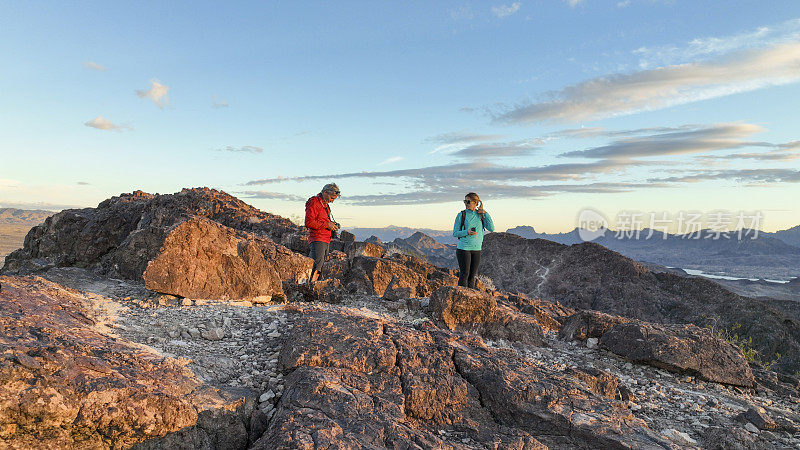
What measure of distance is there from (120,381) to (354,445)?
2.65 meters

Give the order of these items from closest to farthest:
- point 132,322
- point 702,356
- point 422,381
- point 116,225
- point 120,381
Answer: point 120,381 < point 422,381 < point 132,322 < point 702,356 < point 116,225

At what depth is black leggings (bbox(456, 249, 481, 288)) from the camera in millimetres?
11562

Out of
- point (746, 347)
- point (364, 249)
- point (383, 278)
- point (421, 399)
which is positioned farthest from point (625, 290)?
point (421, 399)

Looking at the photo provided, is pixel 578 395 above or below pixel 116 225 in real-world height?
below

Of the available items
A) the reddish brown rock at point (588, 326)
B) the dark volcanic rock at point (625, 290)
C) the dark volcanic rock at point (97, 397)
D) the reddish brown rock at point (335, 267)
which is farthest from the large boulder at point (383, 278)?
the dark volcanic rock at point (625, 290)

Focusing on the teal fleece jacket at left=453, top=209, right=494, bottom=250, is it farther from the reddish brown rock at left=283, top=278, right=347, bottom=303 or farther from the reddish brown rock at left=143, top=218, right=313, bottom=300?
the reddish brown rock at left=143, top=218, right=313, bottom=300

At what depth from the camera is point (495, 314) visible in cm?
989

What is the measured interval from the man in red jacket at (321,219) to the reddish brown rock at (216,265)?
1.11m

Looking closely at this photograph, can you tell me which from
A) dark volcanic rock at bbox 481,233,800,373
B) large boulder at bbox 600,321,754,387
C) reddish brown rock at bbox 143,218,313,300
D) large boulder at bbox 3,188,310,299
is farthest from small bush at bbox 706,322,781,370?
large boulder at bbox 3,188,310,299

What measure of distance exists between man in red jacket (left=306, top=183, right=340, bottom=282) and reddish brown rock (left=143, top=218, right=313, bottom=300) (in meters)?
1.11

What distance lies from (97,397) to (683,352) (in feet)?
33.5

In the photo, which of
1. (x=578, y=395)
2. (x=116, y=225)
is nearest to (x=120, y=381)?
(x=578, y=395)

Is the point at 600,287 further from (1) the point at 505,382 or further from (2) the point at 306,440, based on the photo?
(2) the point at 306,440

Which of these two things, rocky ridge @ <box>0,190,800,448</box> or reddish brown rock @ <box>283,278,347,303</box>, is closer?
rocky ridge @ <box>0,190,800,448</box>
